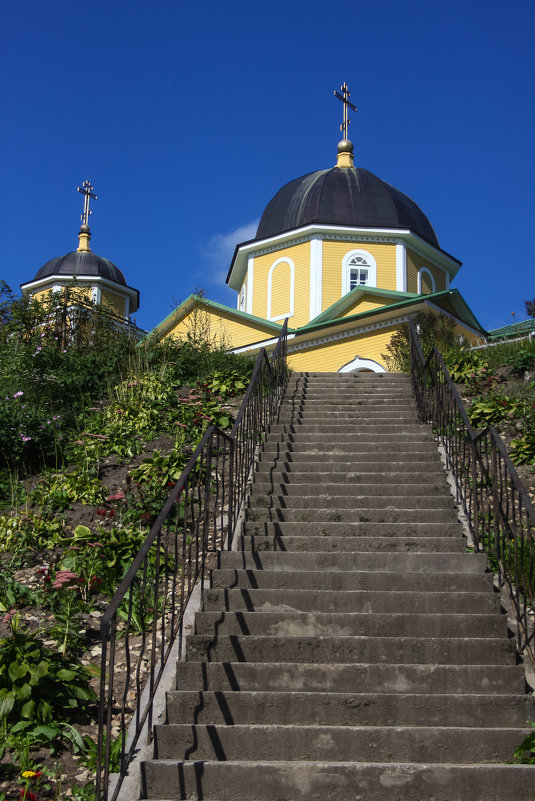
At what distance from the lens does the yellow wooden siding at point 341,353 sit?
56.4ft

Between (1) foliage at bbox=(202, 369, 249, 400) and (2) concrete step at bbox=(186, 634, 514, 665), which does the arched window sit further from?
(2) concrete step at bbox=(186, 634, 514, 665)

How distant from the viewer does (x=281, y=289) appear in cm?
2194

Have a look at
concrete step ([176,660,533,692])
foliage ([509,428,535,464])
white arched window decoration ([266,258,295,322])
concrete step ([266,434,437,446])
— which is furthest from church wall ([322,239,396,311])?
concrete step ([176,660,533,692])

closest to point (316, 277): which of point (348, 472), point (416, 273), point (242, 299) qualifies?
point (416, 273)

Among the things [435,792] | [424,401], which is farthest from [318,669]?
[424,401]

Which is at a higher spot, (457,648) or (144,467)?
(144,467)

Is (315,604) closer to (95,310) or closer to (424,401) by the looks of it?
(424,401)

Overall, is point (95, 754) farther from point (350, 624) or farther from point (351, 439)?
point (351, 439)

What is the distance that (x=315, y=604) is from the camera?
18.3 ft

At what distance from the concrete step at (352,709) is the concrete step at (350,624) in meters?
0.66

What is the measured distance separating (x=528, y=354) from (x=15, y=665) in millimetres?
8938

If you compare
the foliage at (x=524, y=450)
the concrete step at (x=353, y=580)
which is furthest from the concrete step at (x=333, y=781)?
the foliage at (x=524, y=450)

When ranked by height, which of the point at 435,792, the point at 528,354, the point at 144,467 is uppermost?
the point at 528,354

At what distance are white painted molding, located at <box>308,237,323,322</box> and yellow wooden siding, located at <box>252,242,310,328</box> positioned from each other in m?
0.13
